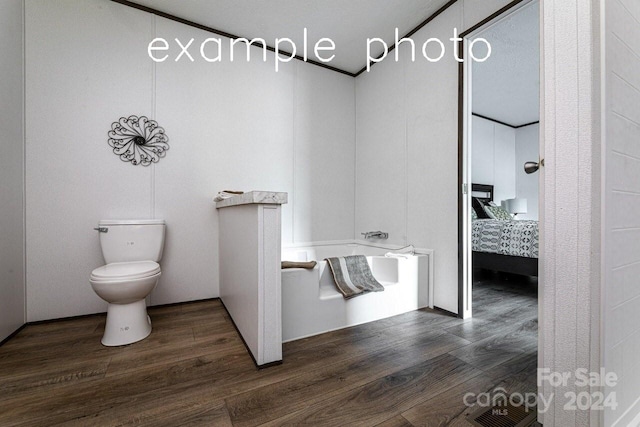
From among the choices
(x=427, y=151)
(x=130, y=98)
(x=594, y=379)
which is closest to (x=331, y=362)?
(x=594, y=379)

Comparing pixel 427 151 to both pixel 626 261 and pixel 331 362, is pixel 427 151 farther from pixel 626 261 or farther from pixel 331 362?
pixel 331 362

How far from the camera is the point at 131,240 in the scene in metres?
1.90

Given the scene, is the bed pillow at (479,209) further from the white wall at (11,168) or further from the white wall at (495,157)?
the white wall at (11,168)

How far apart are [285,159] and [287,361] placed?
1.88 m

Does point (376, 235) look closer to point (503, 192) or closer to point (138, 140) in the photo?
point (138, 140)

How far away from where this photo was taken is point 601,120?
768mm

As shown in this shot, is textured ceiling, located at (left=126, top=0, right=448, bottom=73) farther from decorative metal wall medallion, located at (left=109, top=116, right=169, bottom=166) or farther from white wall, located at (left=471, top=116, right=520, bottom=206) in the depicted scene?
white wall, located at (left=471, top=116, right=520, bottom=206)

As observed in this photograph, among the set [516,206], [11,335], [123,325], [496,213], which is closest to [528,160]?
[516,206]

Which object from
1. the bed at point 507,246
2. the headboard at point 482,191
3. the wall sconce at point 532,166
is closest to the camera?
the wall sconce at point 532,166

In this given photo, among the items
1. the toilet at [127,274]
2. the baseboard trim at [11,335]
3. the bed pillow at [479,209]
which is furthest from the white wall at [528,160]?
the baseboard trim at [11,335]

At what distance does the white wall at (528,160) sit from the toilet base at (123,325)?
20.3ft

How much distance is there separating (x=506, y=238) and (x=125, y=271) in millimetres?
3357

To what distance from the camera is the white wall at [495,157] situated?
187 inches

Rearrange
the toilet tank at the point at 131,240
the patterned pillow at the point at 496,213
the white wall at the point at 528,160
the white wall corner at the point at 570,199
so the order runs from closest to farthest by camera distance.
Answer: the white wall corner at the point at 570,199
the toilet tank at the point at 131,240
the patterned pillow at the point at 496,213
the white wall at the point at 528,160
